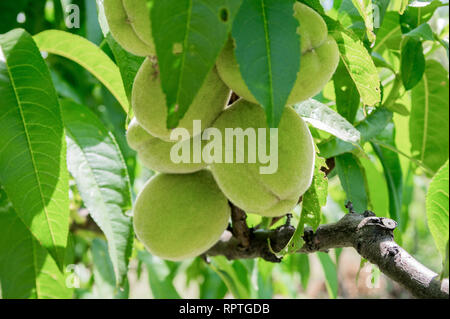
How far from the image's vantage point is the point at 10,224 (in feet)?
3.37

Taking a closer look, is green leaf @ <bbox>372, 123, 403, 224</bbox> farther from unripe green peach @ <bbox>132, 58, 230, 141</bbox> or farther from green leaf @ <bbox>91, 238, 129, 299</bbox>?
green leaf @ <bbox>91, 238, 129, 299</bbox>

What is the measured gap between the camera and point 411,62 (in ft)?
3.44

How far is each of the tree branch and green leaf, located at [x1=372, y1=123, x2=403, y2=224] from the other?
352mm

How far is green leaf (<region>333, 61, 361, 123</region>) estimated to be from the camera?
3.20ft

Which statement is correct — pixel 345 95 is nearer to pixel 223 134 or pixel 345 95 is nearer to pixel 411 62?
pixel 411 62

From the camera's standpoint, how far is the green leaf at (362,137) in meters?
1.01

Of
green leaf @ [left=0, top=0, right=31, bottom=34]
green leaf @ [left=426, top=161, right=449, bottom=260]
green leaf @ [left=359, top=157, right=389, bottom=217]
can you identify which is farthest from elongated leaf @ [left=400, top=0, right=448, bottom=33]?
green leaf @ [left=0, top=0, right=31, bottom=34]

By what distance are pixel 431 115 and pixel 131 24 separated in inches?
35.3

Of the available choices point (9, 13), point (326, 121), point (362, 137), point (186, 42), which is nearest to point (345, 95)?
point (362, 137)
